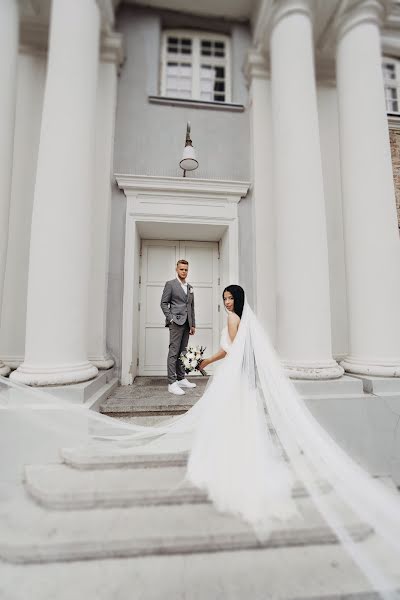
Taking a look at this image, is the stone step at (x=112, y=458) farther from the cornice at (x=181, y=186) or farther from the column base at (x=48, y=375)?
the cornice at (x=181, y=186)

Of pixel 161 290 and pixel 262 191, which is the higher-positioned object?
pixel 262 191

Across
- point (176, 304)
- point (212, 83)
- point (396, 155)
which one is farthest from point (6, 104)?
point (396, 155)

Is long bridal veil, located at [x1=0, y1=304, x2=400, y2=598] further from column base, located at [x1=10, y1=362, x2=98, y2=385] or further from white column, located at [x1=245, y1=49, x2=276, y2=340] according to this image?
white column, located at [x1=245, y1=49, x2=276, y2=340]

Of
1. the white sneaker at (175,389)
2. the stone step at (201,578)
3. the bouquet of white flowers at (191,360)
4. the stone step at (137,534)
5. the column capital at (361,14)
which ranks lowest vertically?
the stone step at (201,578)

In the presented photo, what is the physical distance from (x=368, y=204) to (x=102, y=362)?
4.33 meters

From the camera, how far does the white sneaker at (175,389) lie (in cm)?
414

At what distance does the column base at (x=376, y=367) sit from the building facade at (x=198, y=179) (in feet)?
0.08

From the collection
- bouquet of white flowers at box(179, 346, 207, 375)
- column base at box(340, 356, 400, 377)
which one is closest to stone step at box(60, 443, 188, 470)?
bouquet of white flowers at box(179, 346, 207, 375)

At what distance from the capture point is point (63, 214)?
11.3 ft

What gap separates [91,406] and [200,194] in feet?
12.4

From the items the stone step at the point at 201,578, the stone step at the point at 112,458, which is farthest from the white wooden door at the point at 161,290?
the stone step at the point at 201,578

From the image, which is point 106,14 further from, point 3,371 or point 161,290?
point 3,371

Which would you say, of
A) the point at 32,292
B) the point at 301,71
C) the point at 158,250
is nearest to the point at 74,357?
the point at 32,292

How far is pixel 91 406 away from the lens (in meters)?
3.17
